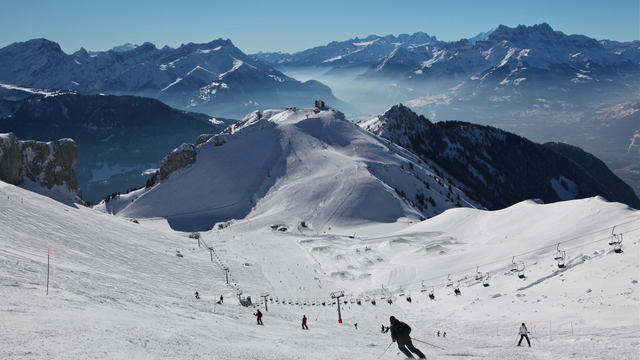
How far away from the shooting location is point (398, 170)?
374 ft

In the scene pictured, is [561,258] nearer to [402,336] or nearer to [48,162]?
[402,336]

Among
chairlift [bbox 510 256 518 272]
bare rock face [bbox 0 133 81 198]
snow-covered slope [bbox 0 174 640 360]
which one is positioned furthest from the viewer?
bare rock face [bbox 0 133 81 198]

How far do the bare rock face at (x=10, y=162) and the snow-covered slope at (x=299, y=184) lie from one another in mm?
33431

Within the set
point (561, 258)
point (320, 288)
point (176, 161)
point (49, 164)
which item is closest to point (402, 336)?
point (561, 258)

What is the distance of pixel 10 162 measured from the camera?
70375mm

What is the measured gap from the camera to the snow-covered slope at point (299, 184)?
94562 mm

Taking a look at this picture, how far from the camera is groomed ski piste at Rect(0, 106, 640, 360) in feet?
63.9

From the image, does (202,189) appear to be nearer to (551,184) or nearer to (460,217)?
(460,217)

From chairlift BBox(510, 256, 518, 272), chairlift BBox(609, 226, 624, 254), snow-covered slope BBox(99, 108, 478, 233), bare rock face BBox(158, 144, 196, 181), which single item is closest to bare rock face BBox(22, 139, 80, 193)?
snow-covered slope BBox(99, 108, 478, 233)

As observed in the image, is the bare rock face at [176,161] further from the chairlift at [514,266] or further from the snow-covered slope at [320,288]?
the chairlift at [514,266]

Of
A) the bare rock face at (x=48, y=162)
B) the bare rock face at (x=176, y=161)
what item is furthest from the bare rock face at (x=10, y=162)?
the bare rock face at (x=176, y=161)

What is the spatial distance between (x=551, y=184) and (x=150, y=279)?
590 feet

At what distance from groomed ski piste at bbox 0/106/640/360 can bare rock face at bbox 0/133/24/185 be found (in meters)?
2.29

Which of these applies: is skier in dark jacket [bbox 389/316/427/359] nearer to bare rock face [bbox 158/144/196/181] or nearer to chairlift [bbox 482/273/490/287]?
chairlift [bbox 482/273/490/287]
